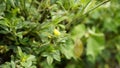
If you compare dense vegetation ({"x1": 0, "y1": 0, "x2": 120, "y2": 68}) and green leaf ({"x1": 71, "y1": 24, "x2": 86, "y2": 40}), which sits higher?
dense vegetation ({"x1": 0, "y1": 0, "x2": 120, "y2": 68})

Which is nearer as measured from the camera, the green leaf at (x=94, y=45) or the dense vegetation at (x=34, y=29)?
the dense vegetation at (x=34, y=29)

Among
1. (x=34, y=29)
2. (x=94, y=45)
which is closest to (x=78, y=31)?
(x=94, y=45)

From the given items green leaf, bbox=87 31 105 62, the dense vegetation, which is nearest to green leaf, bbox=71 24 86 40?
green leaf, bbox=87 31 105 62

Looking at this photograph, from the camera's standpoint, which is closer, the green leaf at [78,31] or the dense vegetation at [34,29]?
the dense vegetation at [34,29]

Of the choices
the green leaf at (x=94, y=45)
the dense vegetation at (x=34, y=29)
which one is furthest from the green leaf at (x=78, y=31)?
the dense vegetation at (x=34, y=29)

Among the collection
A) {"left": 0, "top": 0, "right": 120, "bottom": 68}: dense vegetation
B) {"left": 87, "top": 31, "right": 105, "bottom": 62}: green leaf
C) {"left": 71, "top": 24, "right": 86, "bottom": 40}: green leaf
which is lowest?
{"left": 87, "top": 31, "right": 105, "bottom": 62}: green leaf

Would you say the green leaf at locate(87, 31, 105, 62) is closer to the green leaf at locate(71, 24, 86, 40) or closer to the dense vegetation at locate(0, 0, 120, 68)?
the green leaf at locate(71, 24, 86, 40)

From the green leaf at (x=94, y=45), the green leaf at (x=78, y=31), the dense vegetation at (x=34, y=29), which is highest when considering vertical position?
the dense vegetation at (x=34, y=29)

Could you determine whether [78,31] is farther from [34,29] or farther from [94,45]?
[34,29]

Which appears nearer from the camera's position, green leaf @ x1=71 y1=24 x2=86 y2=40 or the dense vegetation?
the dense vegetation

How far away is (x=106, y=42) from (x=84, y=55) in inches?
9.6

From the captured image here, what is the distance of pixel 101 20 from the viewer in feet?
8.03

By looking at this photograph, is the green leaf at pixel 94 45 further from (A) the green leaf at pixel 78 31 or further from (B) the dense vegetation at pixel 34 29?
(B) the dense vegetation at pixel 34 29

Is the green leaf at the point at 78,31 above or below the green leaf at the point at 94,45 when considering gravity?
above
